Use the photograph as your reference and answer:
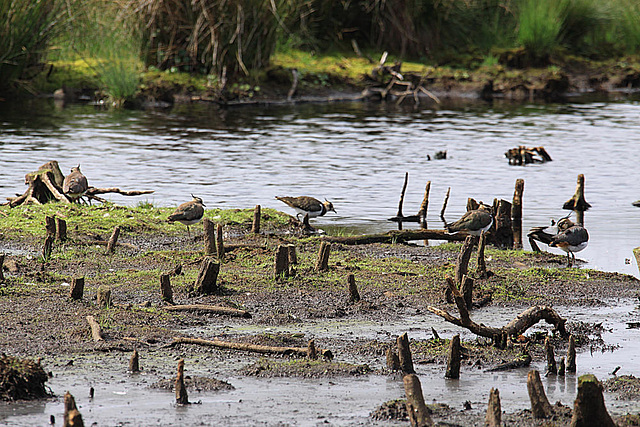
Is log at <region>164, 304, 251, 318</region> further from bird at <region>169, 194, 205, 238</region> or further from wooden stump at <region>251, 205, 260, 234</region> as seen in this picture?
wooden stump at <region>251, 205, 260, 234</region>

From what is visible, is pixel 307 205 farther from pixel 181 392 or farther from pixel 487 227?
pixel 181 392

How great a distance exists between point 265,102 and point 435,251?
18.1 meters

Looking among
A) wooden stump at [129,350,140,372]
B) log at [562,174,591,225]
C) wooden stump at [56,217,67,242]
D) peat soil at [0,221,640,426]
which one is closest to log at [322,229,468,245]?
peat soil at [0,221,640,426]

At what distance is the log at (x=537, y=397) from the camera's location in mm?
5441

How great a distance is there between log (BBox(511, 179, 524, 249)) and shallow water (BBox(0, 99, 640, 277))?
0.16 meters

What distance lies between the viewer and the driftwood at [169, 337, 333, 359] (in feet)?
22.2

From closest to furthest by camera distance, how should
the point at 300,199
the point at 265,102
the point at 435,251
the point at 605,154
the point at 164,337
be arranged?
the point at 164,337
the point at 435,251
the point at 300,199
the point at 605,154
the point at 265,102

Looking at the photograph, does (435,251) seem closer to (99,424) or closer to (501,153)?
(99,424)

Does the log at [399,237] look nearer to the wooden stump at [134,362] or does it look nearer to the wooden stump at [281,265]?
the wooden stump at [281,265]

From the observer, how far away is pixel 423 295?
29.1ft

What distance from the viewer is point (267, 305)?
27.6 feet

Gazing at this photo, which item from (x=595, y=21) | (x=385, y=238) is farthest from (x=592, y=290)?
(x=595, y=21)

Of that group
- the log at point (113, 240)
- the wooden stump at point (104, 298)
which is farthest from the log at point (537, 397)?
the log at point (113, 240)

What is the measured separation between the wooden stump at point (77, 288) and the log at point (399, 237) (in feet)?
11.8
